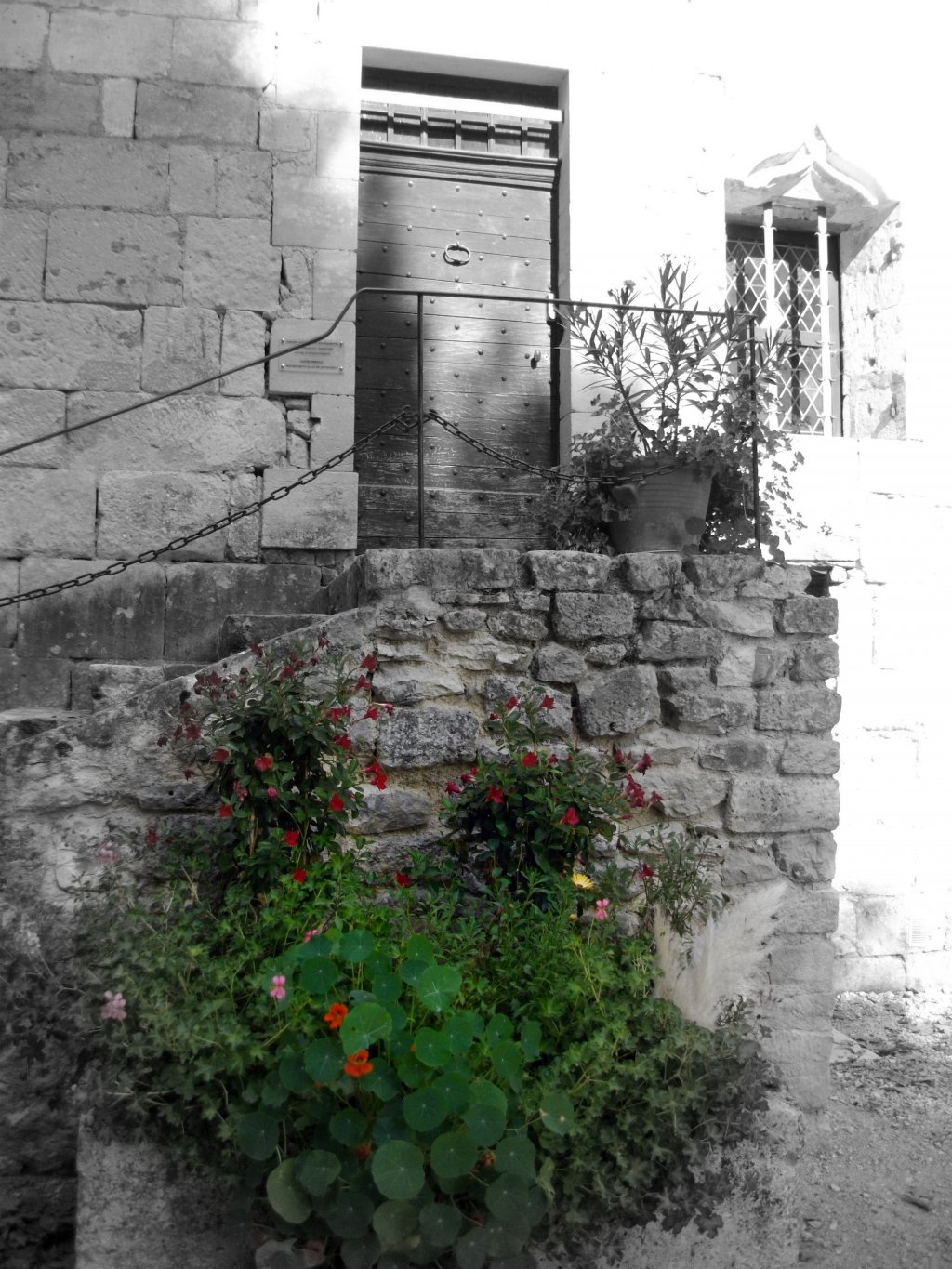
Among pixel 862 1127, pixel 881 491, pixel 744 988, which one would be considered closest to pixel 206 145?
pixel 881 491

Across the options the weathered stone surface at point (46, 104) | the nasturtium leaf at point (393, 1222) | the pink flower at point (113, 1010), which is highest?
the weathered stone surface at point (46, 104)

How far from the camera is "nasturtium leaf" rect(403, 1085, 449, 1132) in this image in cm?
207

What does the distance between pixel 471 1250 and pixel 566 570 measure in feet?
6.54

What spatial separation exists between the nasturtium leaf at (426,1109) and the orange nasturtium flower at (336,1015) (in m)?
0.20

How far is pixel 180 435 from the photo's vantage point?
468cm

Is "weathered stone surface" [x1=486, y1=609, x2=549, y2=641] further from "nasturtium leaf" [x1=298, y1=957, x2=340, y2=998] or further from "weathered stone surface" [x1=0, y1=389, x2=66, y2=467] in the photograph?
"weathered stone surface" [x1=0, y1=389, x2=66, y2=467]

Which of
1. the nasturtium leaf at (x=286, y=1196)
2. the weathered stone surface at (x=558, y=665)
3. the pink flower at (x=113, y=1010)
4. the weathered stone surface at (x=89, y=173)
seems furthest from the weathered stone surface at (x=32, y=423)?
the nasturtium leaf at (x=286, y=1196)

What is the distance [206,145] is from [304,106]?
18.8 inches

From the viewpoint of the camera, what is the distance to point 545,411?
5.36m

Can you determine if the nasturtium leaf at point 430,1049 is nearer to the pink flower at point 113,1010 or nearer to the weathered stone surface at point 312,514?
the pink flower at point 113,1010

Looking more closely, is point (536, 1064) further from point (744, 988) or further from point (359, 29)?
point (359, 29)

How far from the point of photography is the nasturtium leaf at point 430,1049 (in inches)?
83.9

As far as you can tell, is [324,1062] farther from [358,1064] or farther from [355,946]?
[355,946]

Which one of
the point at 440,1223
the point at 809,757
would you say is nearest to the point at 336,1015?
the point at 440,1223
